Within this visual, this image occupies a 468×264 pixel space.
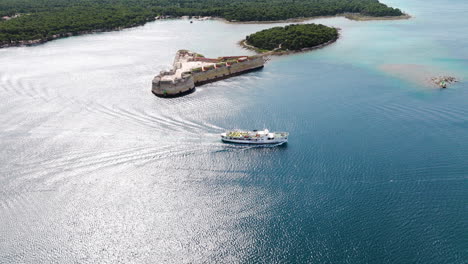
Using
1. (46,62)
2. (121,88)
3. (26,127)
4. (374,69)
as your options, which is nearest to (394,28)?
(374,69)

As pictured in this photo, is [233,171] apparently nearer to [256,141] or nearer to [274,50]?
[256,141]

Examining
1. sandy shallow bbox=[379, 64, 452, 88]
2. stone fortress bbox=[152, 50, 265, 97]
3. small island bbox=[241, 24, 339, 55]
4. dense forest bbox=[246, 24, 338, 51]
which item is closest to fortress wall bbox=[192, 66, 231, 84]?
stone fortress bbox=[152, 50, 265, 97]

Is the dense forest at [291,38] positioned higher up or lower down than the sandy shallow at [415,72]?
higher up

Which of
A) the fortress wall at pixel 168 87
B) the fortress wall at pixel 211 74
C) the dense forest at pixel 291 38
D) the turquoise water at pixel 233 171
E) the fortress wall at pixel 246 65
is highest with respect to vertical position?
the dense forest at pixel 291 38

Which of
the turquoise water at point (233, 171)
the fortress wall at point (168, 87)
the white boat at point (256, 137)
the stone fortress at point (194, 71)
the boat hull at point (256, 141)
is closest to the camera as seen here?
the turquoise water at point (233, 171)

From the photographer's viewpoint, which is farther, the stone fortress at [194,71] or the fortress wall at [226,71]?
the fortress wall at [226,71]

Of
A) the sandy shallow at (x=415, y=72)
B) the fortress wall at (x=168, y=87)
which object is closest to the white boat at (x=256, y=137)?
the fortress wall at (x=168, y=87)

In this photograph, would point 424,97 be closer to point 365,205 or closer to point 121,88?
point 365,205

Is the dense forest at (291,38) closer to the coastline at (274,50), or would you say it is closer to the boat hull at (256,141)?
the coastline at (274,50)
